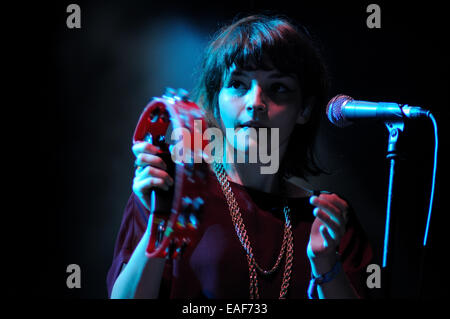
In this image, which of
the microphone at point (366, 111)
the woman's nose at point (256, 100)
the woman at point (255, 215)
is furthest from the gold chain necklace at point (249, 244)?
the microphone at point (366, 111)

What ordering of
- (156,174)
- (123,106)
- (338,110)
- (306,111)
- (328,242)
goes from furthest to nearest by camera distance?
(123,106), (306,111), (338,110), (328,242), (156,174)

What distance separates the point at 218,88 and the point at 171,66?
16.1 inches

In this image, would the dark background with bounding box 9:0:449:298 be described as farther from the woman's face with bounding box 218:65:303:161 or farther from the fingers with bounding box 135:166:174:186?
the fingers with bounding box 135:166:174:186

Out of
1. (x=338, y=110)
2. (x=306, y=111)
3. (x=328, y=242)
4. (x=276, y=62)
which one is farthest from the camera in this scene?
(x=306, y=111)

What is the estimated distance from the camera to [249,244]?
125cm

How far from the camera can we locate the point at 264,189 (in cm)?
140

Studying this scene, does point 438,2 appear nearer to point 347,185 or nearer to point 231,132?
point 347,185

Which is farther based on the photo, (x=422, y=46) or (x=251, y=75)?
(x=422, y=46)

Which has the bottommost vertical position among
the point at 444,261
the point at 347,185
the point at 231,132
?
the point at 444,261

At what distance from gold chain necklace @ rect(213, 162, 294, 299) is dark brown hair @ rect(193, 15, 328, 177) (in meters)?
0.23

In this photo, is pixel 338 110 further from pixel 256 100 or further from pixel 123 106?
pixel 123 106

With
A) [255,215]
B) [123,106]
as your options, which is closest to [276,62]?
[255,215]

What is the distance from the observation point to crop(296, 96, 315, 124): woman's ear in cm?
143
